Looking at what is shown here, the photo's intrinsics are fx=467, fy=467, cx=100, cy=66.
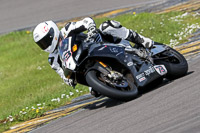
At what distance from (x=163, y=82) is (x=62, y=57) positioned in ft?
6.05

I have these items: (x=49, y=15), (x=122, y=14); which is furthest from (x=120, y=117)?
(x=49, y=15)

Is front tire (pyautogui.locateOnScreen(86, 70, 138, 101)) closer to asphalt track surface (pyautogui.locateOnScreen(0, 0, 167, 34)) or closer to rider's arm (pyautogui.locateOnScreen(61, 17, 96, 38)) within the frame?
rider's arm (pyautogui.locateOnScreen(61, 17, 96, 38))

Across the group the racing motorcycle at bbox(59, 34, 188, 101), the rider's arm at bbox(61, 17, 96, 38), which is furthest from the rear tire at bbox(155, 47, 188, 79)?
the rider's arm at bbox(61, 17, 96, 38)

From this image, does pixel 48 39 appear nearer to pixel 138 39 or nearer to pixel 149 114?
pixel 138 39

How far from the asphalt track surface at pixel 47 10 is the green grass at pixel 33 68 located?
808mm

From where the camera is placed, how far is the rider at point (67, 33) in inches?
291

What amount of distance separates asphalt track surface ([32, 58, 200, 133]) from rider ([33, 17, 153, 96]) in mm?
743

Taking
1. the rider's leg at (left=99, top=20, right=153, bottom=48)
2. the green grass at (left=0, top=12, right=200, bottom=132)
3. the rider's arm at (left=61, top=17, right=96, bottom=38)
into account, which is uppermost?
the rider's arm at (left=61, top=17, right=96, bottom=38)

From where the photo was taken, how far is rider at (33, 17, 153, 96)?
7.38 metres

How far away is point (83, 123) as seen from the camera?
6.70 meters

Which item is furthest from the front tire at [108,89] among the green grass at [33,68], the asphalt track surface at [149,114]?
the green grass at [33,68]

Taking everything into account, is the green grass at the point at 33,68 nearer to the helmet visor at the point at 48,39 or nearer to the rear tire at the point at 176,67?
the helmet visor at the point at 48,39

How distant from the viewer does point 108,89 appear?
6.69 m

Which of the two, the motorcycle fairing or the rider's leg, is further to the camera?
the rider's leg
